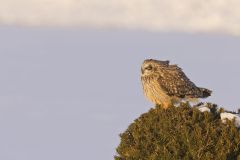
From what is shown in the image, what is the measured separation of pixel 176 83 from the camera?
25.0 m

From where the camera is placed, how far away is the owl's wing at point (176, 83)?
979 inches

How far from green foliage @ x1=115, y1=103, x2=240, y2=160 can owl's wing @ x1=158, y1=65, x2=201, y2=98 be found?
350 cm

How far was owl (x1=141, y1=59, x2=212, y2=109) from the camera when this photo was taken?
2477 cm

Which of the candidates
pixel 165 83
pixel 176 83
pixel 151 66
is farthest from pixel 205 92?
pixel 151 66

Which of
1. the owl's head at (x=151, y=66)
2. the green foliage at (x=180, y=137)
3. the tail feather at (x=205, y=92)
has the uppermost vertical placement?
the owl's head at (x=151, y=66)

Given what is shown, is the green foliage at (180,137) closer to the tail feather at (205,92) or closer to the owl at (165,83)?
the owl at (165,83)

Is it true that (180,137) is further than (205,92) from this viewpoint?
No

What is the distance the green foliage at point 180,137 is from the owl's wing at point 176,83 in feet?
11.5

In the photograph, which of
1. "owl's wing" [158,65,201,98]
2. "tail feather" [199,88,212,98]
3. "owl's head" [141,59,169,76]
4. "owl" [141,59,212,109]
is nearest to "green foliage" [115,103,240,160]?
"owl" [141,59,212,109]

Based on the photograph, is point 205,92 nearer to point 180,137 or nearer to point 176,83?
point 176,83

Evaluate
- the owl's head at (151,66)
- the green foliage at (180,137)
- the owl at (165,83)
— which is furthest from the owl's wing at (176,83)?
the green foliage at (180,137)

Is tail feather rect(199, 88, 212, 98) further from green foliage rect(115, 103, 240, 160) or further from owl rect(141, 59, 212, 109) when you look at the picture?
green foliage rect(115, 103, 240, 160)

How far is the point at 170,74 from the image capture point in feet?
82.4

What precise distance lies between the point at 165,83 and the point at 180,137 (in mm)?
5169
